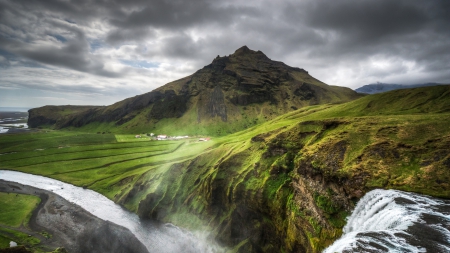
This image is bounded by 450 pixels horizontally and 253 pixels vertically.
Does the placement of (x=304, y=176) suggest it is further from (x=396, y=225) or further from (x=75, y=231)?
(x=75, y=231)

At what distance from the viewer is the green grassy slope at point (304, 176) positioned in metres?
31.4

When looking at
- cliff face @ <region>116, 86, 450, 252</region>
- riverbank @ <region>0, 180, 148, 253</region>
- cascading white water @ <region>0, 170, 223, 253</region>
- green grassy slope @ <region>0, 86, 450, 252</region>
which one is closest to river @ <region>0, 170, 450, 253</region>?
cliff face @ <region>116, 86, 450, 252</region>

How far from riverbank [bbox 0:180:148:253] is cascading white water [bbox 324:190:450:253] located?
54.2m

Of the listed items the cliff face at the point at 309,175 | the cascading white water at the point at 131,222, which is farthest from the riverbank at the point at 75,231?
the cliff face at the point at 309,175

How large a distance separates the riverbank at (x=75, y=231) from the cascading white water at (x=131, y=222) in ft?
7.86

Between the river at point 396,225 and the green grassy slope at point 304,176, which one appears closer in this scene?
the river at point 396,225

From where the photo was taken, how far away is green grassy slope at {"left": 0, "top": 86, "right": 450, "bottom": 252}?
31.4 meters

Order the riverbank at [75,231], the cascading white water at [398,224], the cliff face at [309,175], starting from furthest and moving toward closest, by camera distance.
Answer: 1. the riverbank at [75,231]
2. the cliff face at [309,175]
3. the cascading white water at [398,224]

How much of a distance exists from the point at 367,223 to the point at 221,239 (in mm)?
38937

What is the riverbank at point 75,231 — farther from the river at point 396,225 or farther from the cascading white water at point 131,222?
the river at point 396,225

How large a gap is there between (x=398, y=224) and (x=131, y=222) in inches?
2858

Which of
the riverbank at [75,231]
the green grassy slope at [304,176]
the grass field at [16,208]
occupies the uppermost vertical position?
the green grassy slope at [304,176]

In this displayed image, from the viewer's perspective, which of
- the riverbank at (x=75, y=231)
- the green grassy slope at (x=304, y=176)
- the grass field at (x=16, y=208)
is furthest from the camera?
the grass field at (x=16, y=208)

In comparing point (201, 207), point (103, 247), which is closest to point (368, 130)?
point (201, 207)
